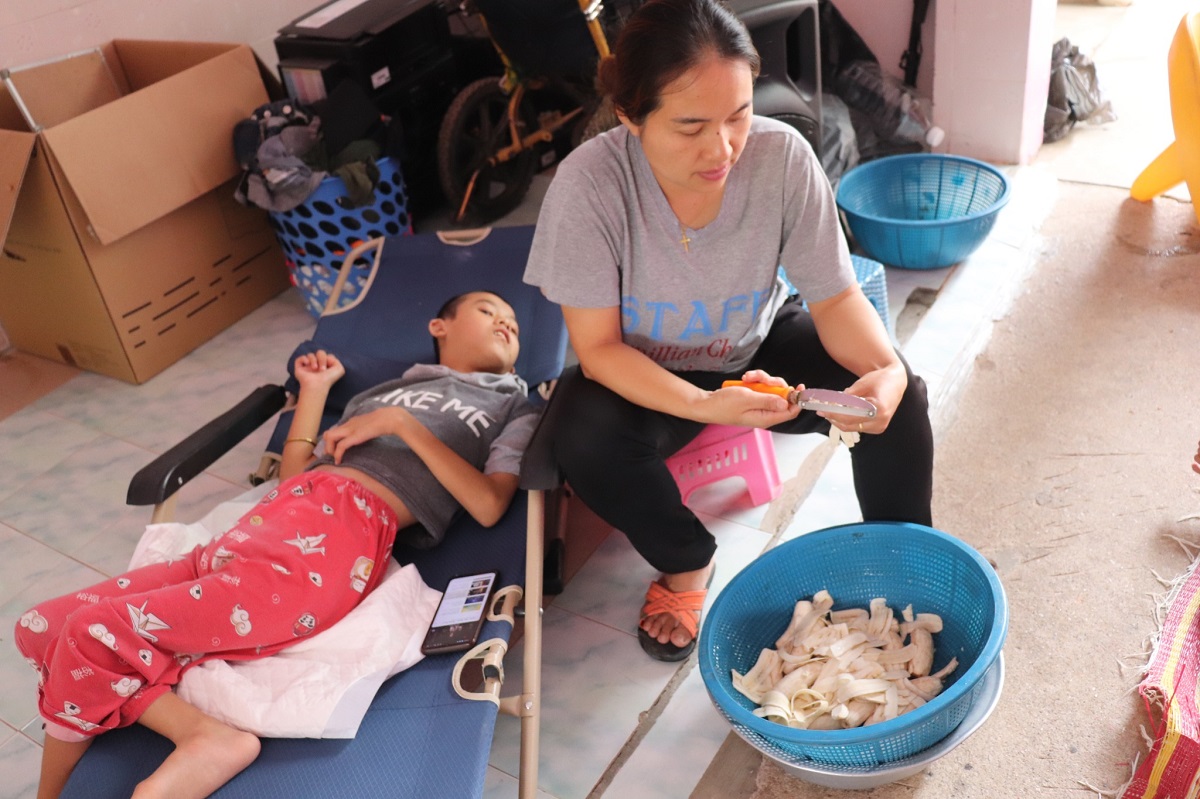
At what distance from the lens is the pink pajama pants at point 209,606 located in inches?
55.1

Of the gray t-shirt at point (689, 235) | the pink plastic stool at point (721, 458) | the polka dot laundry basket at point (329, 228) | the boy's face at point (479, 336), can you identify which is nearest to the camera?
the gray t-shirt at point (689, 235)

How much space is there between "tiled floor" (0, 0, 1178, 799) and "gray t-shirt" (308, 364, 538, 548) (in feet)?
0.97

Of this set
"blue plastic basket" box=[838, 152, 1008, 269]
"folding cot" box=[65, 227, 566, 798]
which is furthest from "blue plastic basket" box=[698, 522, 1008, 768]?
"blue plastic basket" box=[838, 152, 1008, 269]

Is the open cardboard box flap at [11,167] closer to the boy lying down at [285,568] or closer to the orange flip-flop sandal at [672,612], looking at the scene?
the boy lying down at [285,568]

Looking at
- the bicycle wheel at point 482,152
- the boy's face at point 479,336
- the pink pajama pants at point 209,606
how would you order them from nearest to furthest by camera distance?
the pink pajama pants at point 209,606 → the boy's face at point 479,336 → the bicycle wheel at point 482,152

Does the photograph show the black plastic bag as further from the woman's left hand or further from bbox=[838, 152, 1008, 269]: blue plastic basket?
the woman's left hand

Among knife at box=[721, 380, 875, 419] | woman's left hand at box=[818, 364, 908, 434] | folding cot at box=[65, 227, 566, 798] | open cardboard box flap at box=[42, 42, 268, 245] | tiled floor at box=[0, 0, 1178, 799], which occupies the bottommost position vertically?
tiled floor at box=[0, 0, 1178, 799]

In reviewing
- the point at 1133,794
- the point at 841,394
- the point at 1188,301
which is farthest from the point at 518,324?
the point at 1188,301

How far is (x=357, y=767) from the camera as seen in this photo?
4.42 ft

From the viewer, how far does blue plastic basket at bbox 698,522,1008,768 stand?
1291mm

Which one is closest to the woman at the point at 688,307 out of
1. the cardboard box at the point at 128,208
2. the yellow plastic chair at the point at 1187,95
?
the yellow plastic chair at the point at 1187,95

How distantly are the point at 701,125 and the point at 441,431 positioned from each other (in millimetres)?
755

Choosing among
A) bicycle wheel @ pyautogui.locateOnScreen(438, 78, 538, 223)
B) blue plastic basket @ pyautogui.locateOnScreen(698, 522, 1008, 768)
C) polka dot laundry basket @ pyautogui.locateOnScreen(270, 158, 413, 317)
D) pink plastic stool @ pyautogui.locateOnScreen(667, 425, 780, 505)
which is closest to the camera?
blue plastic basket @ pyautogui.locateOnScreen(698, 522, 1008, 768)

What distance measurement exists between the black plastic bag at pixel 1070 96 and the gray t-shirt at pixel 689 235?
1953 millimetres
